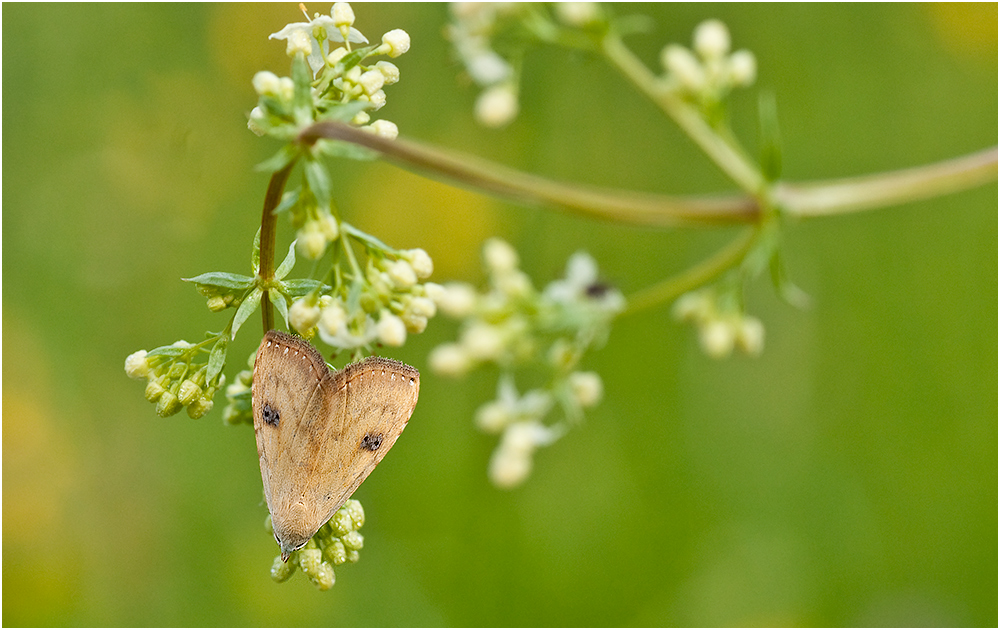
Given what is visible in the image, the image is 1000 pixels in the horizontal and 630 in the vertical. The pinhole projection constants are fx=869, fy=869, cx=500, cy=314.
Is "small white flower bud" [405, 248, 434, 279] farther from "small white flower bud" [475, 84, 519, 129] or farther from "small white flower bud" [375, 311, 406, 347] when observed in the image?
"small white flower bud" [475, 84, 519, 129]

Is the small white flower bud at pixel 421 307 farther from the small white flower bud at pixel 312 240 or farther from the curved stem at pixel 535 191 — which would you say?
the curved stem at pixel 535 191

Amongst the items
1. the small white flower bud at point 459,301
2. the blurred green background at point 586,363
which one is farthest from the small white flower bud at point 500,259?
the blurred green background at point 586,363

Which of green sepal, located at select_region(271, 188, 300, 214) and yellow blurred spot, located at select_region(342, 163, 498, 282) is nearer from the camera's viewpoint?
green sepal, located at select_region(271, 188, 300, 214)

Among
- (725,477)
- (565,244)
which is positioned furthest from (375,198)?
(725,477)

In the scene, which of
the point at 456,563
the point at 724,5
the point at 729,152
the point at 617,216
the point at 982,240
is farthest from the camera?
the point at 724,5

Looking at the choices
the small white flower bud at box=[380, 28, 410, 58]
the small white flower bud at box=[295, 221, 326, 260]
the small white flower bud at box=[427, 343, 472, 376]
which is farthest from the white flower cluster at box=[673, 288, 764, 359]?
the small white flower bud at box=[380, 28, 410, 58]

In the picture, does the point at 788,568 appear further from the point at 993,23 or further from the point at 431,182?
the point at 993,23

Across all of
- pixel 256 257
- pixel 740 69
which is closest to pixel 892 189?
pixel 740 69
